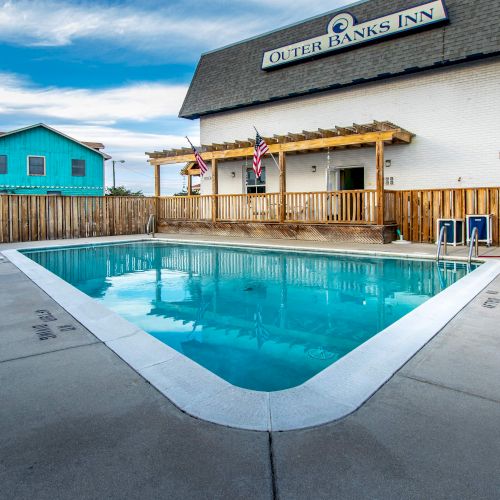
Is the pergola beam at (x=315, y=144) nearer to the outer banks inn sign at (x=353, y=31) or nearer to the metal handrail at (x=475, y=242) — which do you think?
the outer banks inn sign at (x=353, y=31)

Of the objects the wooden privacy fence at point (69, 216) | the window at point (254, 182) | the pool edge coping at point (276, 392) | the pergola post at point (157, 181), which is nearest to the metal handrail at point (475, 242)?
the pool edge coping at point (276, 392)

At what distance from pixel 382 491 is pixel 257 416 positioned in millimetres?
751

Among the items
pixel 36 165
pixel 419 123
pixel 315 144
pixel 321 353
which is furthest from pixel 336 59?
pixel 36 165

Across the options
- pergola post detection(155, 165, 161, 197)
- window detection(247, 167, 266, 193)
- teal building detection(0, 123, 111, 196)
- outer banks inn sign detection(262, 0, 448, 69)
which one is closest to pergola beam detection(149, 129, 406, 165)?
pergola post detection(155, 165, 161, 197)

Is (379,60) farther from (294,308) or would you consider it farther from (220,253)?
(294,308)

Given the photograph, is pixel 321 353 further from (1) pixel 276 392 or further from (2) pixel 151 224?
(2) pixel 151 224

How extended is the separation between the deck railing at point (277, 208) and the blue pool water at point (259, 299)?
3206mm

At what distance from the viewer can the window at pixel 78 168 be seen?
26.8 meters

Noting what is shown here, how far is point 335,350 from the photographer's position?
4.00 meters

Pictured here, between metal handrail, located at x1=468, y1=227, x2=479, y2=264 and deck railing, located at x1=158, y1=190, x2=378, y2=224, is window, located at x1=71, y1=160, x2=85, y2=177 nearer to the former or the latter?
deck railing, located at x1=158, y1=190, x2=378, y2=224

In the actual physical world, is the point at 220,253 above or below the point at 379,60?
below

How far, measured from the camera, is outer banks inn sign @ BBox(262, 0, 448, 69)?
41.5 ft

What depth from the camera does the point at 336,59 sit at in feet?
48.5

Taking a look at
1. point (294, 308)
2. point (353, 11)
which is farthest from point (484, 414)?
point (353, 11)
